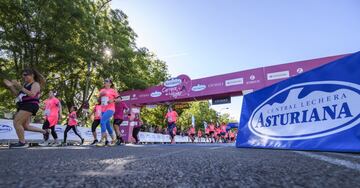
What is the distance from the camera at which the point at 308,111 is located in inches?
189

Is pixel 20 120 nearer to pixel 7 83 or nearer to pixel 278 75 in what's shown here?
pixel 7 83

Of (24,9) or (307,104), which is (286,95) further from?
(24,9)

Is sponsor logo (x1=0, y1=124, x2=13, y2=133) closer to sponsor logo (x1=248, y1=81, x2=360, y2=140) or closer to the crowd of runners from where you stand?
the crowd of runners

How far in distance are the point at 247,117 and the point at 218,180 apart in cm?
553

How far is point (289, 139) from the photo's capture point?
5.05 metres

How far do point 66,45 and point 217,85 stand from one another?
9.42 m

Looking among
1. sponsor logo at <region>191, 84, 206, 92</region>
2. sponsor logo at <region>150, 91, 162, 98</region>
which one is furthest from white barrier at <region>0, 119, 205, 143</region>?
sponsor logo at <region>191, 84, 206, 92</region>

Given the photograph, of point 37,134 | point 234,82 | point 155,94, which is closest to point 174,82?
point 155,94

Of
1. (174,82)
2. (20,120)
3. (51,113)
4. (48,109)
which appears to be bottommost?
(20,120)

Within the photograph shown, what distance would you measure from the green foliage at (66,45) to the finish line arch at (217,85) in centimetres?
128

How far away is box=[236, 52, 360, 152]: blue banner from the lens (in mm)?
3961

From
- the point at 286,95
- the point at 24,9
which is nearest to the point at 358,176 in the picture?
the point at 286,95

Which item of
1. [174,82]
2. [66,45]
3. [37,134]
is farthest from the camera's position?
[174,82]

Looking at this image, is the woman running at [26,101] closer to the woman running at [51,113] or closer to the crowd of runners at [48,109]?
the crowd of runners at [48,109]
